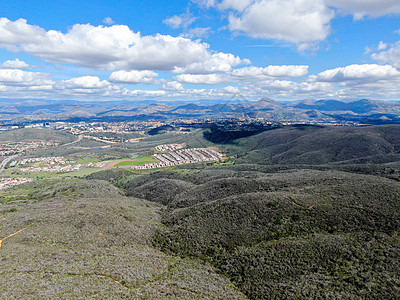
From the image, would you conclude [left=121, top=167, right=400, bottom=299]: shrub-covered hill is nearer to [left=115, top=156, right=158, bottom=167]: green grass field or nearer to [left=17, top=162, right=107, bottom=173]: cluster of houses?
[left=115, top=156, right=158, bottom=167]: green grass field

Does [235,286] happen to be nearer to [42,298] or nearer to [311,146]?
[42,298]

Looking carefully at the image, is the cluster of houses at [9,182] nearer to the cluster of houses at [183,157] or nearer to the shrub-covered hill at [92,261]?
the cluster of houses at [183,157]

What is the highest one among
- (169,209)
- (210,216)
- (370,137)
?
(370,137)

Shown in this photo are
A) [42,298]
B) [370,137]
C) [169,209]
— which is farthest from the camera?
[370,137]

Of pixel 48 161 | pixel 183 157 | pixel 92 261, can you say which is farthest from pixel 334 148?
pixel 48 161

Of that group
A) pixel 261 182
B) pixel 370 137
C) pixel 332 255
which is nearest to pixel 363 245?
pixel 332 255

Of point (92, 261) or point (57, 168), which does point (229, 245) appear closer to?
point (92, 261)

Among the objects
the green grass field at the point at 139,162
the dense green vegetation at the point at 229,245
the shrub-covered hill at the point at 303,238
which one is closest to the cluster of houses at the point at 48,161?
the green grass field at the point at 139,162
